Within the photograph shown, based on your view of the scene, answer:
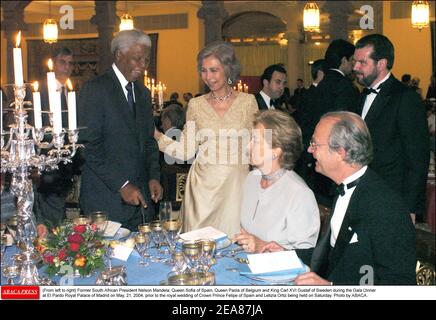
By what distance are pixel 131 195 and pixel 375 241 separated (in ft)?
5.53

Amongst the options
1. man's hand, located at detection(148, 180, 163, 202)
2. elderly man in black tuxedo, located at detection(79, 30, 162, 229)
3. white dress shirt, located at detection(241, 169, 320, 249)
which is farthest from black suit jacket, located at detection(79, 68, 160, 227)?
white dress shirt, located at detection(241, 169, 320, 249)

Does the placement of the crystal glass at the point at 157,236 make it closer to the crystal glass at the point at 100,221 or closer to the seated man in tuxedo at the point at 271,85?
the crystal glass at the point at 100,221

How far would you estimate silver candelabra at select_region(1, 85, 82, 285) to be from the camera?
2.16m

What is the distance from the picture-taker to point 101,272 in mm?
2217

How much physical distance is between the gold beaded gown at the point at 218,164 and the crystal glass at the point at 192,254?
1.53 m

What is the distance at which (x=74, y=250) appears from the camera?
7.32 ft

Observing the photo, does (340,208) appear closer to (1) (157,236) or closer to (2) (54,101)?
(1) (157,236)

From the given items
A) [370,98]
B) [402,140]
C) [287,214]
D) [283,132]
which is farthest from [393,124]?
[287,214]

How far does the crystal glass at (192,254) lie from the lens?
2.21 m

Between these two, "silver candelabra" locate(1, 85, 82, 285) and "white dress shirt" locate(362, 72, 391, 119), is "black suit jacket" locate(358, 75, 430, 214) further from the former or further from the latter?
"silver candelabra" locate(1, 85, 82, 285)
